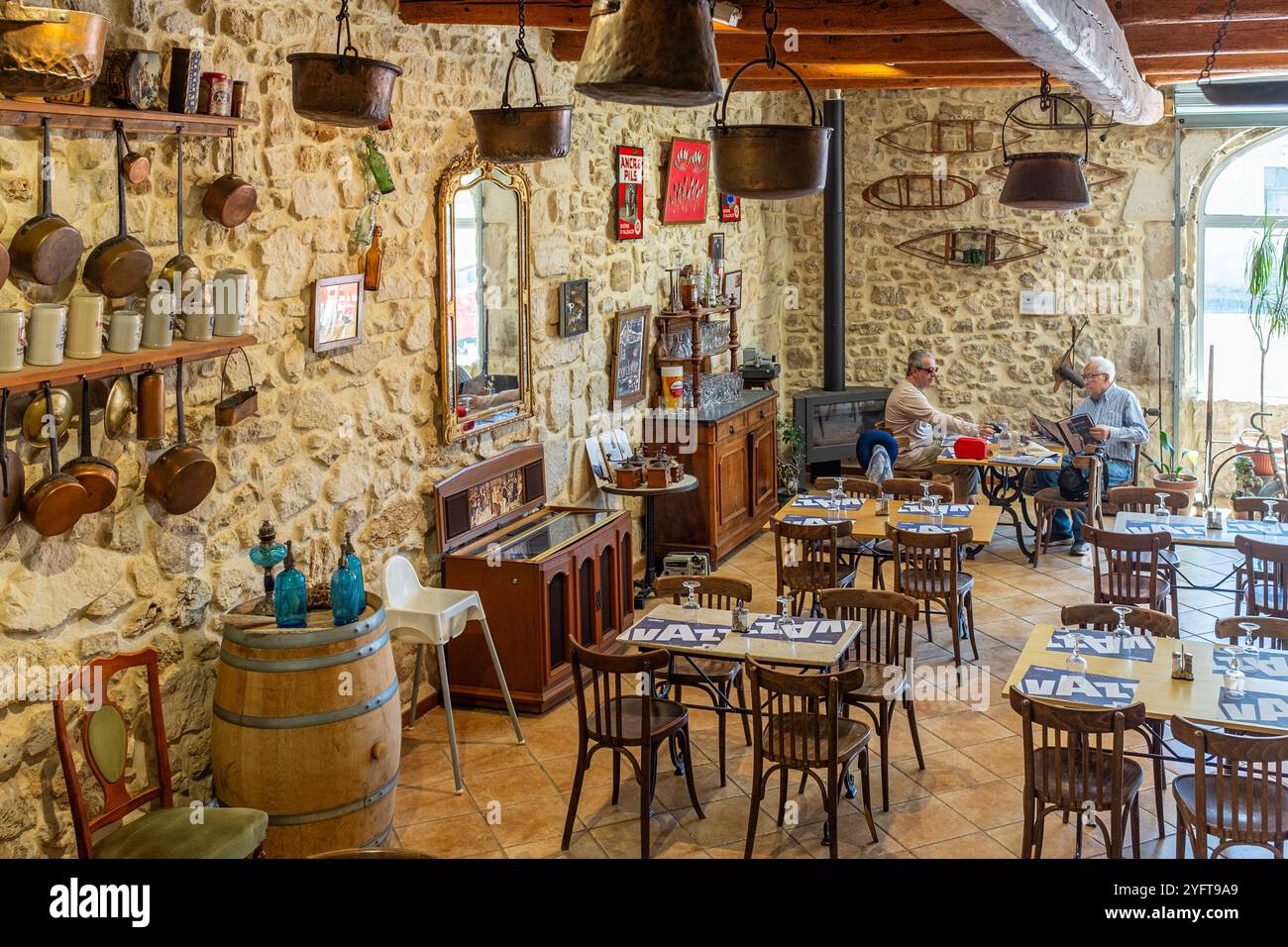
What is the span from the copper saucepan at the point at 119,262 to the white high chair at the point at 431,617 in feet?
6.50

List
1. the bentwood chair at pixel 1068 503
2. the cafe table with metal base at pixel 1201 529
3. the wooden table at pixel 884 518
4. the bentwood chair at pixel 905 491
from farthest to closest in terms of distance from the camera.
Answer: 1. the bentwood chair at pixel 1068 503
2. the bentwood chair at pixel 905 491
3. the wooden table at pixel 884 518
4. the cafe table with metal base at pixel 1201 529

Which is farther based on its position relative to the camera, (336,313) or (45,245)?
(336,313)

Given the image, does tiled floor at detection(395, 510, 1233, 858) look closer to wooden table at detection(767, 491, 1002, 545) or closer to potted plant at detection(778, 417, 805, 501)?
wooden table at detection(767, 491, 1002, 545)

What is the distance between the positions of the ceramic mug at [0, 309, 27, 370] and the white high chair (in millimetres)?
2252

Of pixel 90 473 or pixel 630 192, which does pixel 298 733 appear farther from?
pixel 630 192

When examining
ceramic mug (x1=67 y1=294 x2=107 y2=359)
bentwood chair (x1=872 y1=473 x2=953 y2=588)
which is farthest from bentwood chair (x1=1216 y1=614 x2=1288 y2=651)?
ceramic mug (x1=67 y1=294 x2=107 y2=359)

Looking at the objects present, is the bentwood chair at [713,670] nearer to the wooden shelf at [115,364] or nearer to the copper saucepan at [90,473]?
the wooden shelf at [115,364]

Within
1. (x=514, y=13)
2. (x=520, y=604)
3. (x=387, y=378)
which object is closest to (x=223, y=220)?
(x=387, y=378)

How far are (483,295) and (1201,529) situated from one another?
4.16m

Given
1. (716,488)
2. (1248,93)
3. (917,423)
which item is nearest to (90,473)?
(716,488)

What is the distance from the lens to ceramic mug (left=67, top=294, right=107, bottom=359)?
416 cm

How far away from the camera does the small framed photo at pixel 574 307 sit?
777 centimetres

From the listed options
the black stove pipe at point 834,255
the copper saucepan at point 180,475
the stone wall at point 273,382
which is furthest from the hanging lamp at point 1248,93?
the copper saucepan at point 180,475

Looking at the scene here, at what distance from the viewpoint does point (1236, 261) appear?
1084 centimetres
